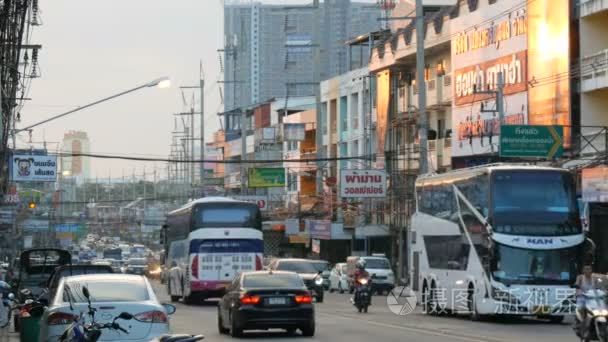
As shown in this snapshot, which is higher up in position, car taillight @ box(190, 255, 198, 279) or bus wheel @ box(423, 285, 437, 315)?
car taillight @ box(190, 255, 198, 279)

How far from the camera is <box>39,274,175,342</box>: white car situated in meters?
17.4

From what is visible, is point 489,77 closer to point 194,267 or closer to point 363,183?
point 363,183

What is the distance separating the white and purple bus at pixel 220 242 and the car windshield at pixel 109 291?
1101 inches

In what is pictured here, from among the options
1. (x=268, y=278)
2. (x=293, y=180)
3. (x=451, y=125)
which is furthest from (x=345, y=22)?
(x=268, y=278)

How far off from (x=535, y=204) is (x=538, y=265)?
1535mm

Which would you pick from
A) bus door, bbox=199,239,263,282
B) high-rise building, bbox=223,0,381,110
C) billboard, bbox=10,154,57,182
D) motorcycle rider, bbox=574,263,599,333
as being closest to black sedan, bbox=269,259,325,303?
bus door, bbox=199,239,263,282

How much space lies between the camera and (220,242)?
1841 inches

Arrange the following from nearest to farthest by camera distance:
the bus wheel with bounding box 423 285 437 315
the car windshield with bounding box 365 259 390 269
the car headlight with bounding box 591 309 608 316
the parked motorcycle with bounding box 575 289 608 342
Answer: the parked motorcycle with bounding box 575 289 608 342, the car headlight with bounding box 591 309 608 316, the bus wheel with bounding box 423 285 437 315, the car windshield with bounding box 365 259 390 269

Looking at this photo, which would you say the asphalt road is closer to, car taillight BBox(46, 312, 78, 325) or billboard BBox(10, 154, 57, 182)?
car taillight BBox(46, 312, 78, 325)

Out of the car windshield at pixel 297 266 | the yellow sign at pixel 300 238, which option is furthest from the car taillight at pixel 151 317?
the yellow sign at pixel 300 238

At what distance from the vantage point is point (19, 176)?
54.7 metres

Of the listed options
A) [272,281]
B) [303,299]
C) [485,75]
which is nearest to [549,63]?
[485,75]

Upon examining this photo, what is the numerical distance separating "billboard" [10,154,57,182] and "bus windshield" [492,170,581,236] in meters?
26.7

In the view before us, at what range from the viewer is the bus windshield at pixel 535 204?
3312 cm
